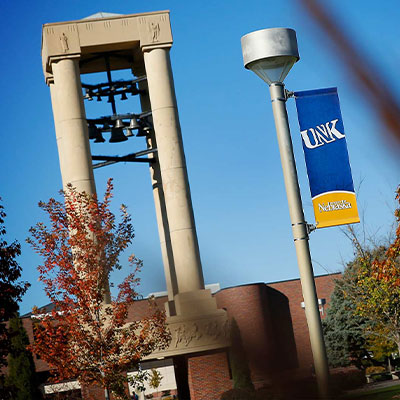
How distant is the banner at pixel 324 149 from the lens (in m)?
6.66

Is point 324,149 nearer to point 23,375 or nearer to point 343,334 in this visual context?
point 23,375

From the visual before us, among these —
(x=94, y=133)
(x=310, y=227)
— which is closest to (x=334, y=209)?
(x=310, y=227)

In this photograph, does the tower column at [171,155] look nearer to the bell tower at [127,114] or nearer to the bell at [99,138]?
the bell tower at [127,114]

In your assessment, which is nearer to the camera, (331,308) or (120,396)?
(120,396)

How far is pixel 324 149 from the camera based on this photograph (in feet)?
22.1

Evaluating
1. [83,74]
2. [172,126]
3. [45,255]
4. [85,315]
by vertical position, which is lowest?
[85,315]

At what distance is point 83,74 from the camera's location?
28.5 metres

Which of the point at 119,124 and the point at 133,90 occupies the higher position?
the point at 133,90

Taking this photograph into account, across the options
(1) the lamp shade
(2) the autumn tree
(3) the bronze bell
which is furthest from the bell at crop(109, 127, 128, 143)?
(1) the lamp shade

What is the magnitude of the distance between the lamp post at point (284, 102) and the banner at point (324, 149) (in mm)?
206

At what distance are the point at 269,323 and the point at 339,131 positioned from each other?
17.9ft

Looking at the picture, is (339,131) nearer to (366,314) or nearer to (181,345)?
(181,345)

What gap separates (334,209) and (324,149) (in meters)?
0.99

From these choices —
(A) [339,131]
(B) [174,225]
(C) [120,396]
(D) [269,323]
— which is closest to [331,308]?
(B) [174,225]
